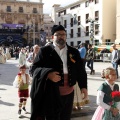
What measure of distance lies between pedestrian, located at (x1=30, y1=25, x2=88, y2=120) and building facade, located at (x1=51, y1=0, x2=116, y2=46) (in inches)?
1242

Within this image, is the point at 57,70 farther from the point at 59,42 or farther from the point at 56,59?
the point at 59,42

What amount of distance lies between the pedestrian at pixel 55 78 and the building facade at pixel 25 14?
54.1 meters

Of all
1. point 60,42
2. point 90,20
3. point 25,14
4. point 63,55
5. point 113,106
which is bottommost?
point 113,106

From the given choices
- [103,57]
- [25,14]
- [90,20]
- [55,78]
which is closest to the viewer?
[55,78]

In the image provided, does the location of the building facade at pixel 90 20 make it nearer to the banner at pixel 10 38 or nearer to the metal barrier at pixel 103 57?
the metal barrier at pixel 103 57

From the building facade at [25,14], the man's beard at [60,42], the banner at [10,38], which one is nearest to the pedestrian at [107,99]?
the man's beard at [60,42]

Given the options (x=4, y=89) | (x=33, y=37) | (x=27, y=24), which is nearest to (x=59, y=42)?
(x=4, y=89)

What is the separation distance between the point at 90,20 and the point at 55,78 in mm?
35870

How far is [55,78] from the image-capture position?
3338 millimetres

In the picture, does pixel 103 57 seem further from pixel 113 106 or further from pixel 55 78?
pixel 55 78

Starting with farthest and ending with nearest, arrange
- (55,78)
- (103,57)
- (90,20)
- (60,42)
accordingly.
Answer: (90,20) → (103,57) → (60,42) → (55,78)

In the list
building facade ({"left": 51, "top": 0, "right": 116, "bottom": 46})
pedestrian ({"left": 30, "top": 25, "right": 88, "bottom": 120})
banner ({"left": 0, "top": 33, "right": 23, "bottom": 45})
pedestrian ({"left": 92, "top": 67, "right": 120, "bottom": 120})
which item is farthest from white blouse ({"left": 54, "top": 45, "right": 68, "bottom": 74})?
banner ({"left": 0, "top": 33, "right": 23, "bottom": 45})

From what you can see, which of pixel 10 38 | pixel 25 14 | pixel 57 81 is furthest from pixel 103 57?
pixel 25 14

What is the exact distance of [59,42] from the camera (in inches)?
140
